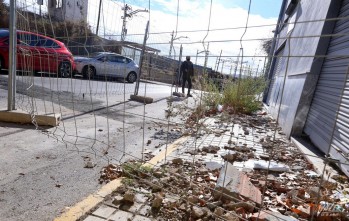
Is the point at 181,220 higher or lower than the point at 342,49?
lower

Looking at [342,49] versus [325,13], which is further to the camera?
[325,13]

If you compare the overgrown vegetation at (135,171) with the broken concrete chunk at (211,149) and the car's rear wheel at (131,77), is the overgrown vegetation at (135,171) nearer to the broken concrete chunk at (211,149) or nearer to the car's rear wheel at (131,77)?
the broken concrete chunk at (211,149)

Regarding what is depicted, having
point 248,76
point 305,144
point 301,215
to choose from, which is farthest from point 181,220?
point 248,76

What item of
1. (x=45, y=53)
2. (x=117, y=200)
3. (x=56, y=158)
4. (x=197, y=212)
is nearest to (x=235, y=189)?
(x=197, y=212)

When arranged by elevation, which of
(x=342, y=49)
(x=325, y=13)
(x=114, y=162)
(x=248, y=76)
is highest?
(x=325, y=13)

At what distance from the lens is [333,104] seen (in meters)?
3.80

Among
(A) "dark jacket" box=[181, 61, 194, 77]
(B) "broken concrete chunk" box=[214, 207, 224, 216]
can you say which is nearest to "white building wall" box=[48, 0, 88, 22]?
(B) "broken concrete chunk" box=[214, 207, 224, 216]

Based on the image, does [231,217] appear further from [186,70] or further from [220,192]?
[186,70]

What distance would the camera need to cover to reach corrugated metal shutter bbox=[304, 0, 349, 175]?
11.3 ft

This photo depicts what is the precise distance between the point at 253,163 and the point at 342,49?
203 centimetres

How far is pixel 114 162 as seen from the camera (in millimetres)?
3291

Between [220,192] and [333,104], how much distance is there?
2.45 m

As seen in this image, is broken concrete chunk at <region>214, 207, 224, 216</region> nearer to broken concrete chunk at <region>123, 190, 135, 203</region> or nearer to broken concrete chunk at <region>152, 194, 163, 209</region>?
broken concrete chunk at <region>152, 194, 163, 209</region>

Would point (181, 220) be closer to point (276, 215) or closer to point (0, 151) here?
point (276, 215)
